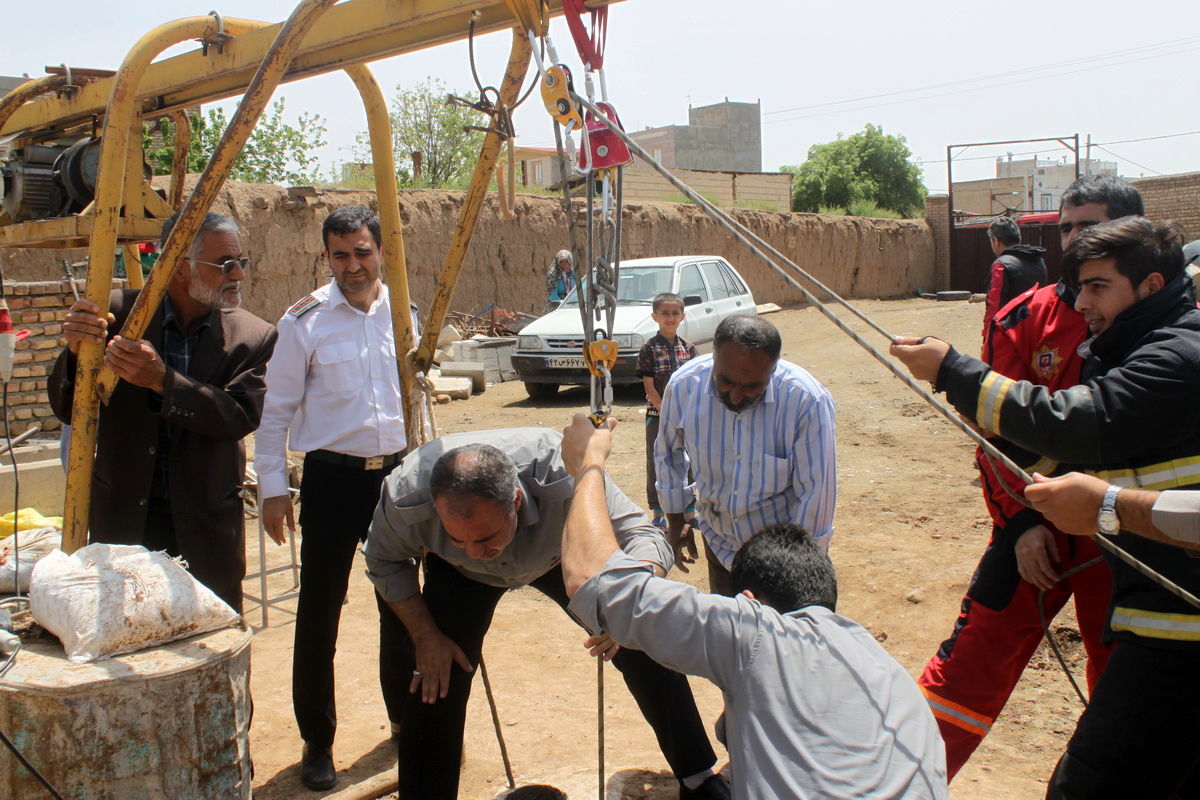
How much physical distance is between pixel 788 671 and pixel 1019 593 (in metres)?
1.39

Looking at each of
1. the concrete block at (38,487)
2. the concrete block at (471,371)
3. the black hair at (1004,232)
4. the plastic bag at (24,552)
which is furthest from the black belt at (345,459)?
the concrete block at (471,371)

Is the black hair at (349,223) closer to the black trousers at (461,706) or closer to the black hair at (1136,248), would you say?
the black trousers at (461,706)

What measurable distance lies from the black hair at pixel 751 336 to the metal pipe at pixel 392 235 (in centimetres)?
119

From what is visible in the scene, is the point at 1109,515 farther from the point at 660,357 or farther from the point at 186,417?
the point at 660,357

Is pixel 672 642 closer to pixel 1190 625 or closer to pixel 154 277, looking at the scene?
pixel 1190 625

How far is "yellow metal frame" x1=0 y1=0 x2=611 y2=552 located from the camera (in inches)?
116

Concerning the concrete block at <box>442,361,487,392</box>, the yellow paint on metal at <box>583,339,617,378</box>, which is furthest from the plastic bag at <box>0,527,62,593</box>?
the concrete block at <box>442,361,487,392</box>

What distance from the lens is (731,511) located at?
349 cm

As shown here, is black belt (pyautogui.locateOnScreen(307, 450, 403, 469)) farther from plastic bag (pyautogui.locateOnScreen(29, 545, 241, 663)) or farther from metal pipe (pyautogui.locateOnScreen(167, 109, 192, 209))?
metal pipe (pyautogui.locateOnScreen(167, 109, 192, 209))

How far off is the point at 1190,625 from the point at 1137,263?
891 millimetres

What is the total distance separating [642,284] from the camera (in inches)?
480

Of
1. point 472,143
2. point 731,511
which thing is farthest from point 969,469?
point 472,143

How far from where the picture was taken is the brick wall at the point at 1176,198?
23.2 metres

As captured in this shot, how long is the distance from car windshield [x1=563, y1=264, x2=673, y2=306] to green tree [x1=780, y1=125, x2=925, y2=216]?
28.3 m
